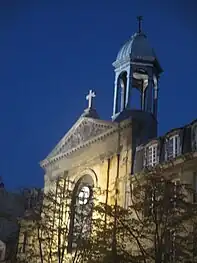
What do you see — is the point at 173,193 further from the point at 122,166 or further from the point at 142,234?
the point at 122,166

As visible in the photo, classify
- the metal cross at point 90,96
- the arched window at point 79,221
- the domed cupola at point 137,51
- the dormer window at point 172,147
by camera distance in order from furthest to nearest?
the metal cross at point 90,96
the domed cupola at point 137,51
the dormer window at point 172,147
the arched window at point 79,221

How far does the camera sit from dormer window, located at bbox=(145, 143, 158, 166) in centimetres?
3670

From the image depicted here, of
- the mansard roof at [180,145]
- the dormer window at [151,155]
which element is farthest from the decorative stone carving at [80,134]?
the dormer window at [151,155]

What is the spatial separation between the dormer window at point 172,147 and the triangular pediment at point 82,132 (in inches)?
236

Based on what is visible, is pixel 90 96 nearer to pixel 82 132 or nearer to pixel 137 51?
pixel 82 132

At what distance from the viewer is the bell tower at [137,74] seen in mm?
43125

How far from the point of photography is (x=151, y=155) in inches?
1462

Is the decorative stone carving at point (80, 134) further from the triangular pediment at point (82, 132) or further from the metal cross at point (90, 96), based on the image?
the metal cross at point (90, 96)

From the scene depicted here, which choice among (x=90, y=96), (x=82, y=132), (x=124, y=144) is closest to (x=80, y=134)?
(x=82, y=132)

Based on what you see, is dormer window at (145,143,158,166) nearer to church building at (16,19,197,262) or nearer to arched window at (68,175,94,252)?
church building at (16,19,197,262)

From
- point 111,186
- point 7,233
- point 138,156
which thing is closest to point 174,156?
point 138,156

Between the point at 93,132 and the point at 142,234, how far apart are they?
55.0 feet

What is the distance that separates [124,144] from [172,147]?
4904 millimetres

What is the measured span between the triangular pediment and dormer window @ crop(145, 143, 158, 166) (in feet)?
14.4
